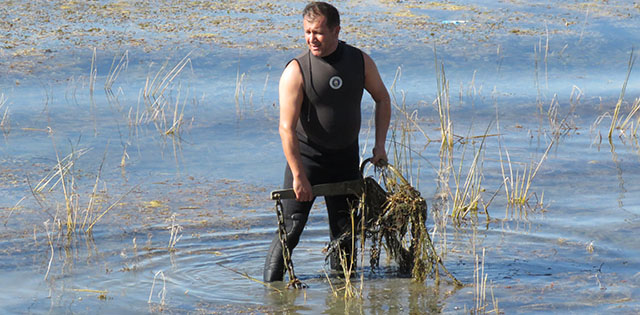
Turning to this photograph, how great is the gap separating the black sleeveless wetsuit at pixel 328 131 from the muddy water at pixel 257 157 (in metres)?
0.43

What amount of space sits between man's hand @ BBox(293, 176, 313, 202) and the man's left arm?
50cm

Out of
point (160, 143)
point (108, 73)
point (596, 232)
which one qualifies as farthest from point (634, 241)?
point (108, 73)

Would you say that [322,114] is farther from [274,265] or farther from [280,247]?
[274,265]

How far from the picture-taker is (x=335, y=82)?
5473 millimetres

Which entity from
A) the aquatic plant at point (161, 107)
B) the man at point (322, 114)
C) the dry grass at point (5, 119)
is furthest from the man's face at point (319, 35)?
the dry grass at point (5, 119)

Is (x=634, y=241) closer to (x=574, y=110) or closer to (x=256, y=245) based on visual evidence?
(x=256, y=245)

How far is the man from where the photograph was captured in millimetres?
5395

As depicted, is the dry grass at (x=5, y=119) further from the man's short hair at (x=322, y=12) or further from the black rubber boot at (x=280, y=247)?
the man's short hair at (x=322, y=12)

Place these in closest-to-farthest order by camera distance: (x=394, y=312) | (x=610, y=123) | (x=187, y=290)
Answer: (x=394, y=312) → (x=187, y=290) → (x=610, y=123)

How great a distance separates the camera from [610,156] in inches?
368

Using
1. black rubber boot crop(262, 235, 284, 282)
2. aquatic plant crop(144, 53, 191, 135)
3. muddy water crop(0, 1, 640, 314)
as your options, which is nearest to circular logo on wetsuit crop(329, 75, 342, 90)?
black rubber boot crop(262, 235, 284, 282)

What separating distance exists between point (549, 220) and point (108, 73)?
7571 millimetres

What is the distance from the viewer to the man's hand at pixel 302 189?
18.1 feet

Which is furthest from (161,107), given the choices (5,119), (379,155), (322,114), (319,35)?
(319,35)
